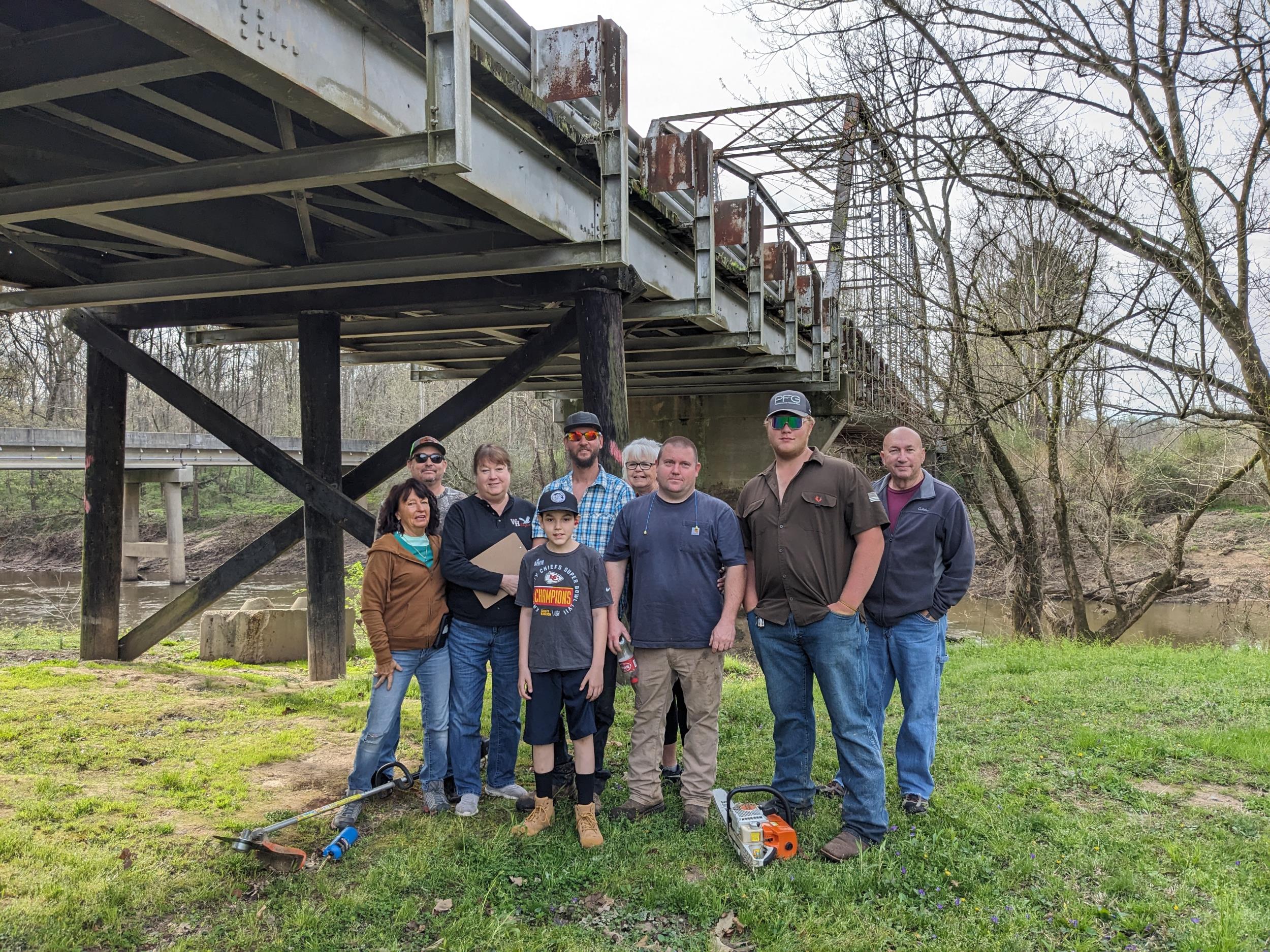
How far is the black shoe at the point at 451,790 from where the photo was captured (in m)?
4.62

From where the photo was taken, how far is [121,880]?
11.8 ft

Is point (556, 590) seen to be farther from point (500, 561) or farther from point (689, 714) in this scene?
point (689, 714)

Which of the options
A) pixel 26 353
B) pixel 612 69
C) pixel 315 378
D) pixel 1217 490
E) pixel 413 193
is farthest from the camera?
pixel 26 353

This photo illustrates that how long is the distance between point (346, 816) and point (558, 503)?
177 centimetres

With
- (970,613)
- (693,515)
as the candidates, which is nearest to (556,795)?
(693,515)

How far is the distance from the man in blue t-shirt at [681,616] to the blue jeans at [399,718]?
0.91 metres

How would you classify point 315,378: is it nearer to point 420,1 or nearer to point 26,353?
point 420,1

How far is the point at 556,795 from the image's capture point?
461cm

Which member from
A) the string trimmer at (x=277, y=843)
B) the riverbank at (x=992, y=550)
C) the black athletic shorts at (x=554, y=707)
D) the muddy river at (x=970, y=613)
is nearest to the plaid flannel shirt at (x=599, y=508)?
the black athletic shorts at (x=554, y=707)

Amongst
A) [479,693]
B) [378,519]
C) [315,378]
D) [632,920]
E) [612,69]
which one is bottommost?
[632,920]

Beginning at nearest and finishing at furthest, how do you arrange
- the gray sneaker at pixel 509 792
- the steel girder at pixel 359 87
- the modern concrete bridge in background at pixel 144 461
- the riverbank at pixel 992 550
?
the steel girder at pixel 359 87
the gray sneaker at pixel 509 792
the riverbank at pixel 992 550
the modern concrete bridge in background at pixel 144 461

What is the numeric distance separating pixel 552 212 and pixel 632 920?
4050 millimetres

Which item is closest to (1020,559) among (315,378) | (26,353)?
(315,378)

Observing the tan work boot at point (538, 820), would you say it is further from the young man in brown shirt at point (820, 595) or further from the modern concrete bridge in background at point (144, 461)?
the modern concrete bridge in background at point (144, 461)
